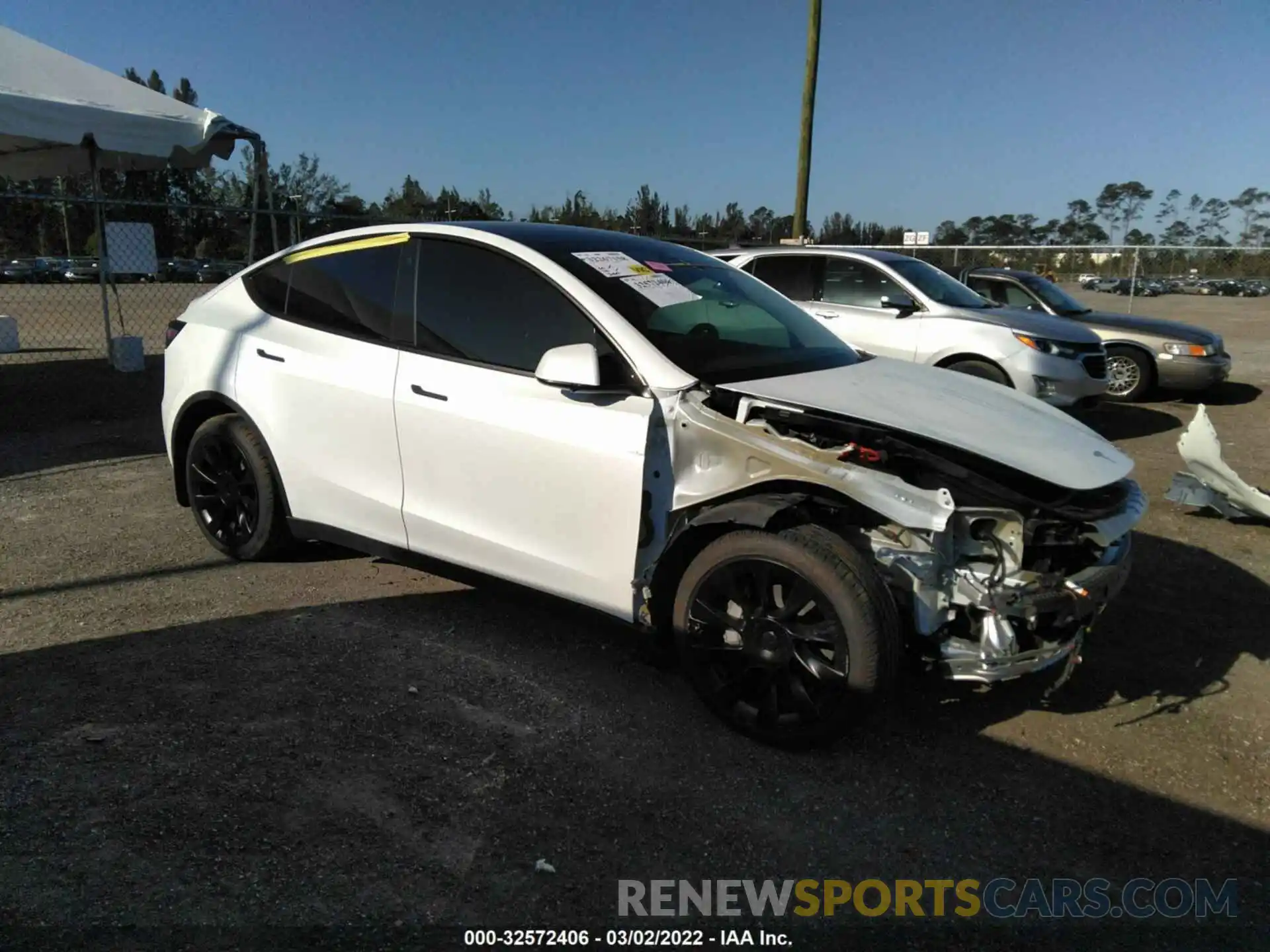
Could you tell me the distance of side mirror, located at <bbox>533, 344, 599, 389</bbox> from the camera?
3.09m

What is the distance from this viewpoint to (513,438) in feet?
11.2

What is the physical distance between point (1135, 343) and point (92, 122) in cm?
1127

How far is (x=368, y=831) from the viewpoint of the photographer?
2615mm

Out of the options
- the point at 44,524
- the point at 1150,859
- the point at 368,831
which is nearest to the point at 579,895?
the point at 368,831

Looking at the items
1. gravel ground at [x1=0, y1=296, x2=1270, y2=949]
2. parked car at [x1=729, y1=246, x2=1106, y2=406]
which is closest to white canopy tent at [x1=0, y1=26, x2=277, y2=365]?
parked car at [x1=729, y1=246, x2=1106, y2=406]

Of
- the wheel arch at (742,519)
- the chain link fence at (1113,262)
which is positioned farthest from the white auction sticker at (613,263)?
the chain link fence at (1113,262)

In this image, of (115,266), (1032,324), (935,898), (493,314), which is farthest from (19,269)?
(935,898)

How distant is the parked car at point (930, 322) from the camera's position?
25.6 ft

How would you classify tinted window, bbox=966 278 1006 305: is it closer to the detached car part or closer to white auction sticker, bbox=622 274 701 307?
the detached car part

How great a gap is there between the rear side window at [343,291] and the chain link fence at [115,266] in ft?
16.1

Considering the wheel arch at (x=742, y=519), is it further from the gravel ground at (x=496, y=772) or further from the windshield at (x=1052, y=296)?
the windshield at (x=1052, y=296)

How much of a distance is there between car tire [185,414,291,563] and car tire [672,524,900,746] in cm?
225

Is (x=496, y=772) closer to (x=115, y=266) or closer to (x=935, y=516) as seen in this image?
(x=935, y=516)

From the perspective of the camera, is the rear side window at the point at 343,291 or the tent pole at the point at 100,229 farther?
the tent pole at the point at 100,229
